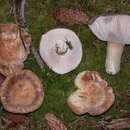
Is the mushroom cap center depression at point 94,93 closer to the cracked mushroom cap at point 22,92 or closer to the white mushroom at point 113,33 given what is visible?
the white mushroom at point 113,33

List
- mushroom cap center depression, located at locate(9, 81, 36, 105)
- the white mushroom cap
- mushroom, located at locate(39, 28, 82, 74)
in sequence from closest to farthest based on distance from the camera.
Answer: the white mushroom cap, mushroom cap center depression, located at locate(9, 81, 36, 105), mushroom, located at locate(39, 28, 82, 74)

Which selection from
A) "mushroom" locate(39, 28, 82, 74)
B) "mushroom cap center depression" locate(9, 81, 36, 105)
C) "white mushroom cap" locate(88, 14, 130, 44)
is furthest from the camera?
"mushroom" locate(39, 28, 82, 74)

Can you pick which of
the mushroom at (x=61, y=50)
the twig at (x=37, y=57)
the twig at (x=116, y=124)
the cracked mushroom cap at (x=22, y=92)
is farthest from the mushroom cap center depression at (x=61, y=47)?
the twig at (x=116, y=124)

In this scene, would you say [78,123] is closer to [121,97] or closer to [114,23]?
[121,97]

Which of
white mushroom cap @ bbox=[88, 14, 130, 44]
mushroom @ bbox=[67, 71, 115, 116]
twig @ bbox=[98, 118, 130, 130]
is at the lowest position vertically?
twig @ bbox=[98, 118, 130, 130]

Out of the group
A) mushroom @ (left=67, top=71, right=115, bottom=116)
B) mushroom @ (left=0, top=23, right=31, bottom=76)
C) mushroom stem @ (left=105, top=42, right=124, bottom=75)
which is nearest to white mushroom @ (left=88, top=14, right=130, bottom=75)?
mushroom stem @ (left=105, top=42, right=124, bottom=75)

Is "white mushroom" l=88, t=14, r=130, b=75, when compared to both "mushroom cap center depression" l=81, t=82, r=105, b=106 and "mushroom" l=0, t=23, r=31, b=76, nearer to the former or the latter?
"mushroom cap center depression" l=81, t=82, r=105, b=106

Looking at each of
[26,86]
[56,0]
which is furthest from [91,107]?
[56,0]
